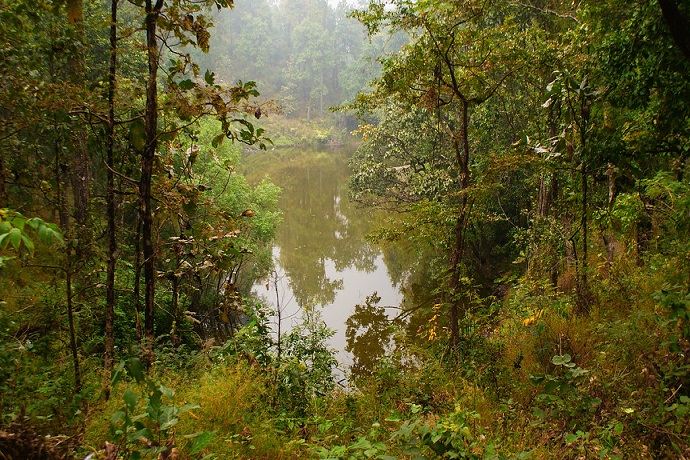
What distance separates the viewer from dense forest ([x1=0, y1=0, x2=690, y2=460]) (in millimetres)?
2471

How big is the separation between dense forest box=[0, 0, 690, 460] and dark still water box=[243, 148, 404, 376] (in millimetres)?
1315

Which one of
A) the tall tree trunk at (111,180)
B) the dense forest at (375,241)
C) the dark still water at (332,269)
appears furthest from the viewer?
the dark still water at (332,269)

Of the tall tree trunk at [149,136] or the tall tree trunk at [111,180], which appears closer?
the tall tree trunk at [149,136]

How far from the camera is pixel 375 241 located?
20.9 feet

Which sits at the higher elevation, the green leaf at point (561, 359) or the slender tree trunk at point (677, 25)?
the slender tree trunk at point (677, 25)

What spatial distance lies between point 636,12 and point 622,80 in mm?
470

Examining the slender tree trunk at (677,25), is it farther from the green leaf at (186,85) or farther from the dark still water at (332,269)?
the dark still water at (332,269)

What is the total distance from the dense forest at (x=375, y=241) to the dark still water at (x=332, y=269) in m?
1.31

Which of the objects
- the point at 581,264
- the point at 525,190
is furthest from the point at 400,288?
the point at 581,264

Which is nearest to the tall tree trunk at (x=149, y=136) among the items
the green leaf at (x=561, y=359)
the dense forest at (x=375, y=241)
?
the dense forest at (x=375, y=241)

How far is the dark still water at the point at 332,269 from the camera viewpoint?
9203mm

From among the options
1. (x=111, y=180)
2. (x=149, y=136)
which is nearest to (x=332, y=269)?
(x=111, y=180)

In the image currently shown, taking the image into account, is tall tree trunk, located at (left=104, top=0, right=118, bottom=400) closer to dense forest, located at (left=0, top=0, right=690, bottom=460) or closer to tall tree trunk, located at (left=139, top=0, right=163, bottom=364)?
dense forest, located at (left=0, top=0, right=690, bottom=460)

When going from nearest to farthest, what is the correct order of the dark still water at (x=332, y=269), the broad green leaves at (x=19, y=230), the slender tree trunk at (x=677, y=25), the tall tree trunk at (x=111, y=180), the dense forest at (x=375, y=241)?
the broad green leaves at (x=19, y=230), the slender tree trunk at (x=677, y=25), the dense forest at (x=375, y=241), the tall tree trunk at (x=111, y=180), the dark still water at (x=332, y=269)
